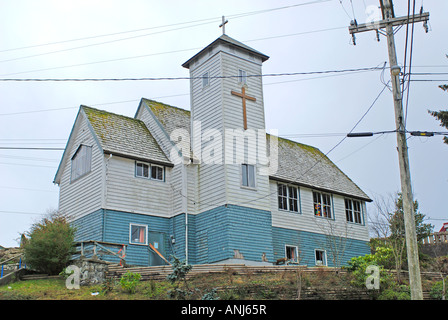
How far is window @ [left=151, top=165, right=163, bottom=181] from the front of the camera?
A: 2716 centimetres

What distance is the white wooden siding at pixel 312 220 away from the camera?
2873 cm

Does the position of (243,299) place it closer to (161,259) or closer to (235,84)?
(161,259)

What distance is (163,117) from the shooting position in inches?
1166

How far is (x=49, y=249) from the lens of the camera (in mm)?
21219

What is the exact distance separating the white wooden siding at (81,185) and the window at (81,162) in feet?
0.84

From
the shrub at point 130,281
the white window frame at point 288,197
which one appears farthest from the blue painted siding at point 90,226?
the white window frame at point 288,197

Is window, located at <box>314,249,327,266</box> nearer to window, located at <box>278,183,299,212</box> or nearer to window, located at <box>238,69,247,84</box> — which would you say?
window, located at <box>278,183,299,212</box>

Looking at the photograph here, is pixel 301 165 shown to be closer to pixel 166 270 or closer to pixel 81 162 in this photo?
pixel 81 162

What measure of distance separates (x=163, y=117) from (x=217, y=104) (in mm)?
3993

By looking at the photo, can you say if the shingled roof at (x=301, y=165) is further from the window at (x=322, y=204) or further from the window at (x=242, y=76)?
the window at (x=242, y=76)

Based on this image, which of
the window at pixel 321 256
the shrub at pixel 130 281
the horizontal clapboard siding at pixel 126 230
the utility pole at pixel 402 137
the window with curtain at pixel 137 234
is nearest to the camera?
the utility pole at pixel 402 137

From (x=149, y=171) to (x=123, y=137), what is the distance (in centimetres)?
220
